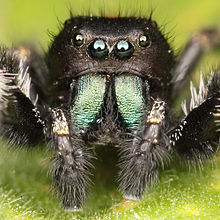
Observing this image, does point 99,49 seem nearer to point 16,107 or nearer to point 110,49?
point 110,49

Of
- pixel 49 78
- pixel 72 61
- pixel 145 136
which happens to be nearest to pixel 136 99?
pixel 145 136

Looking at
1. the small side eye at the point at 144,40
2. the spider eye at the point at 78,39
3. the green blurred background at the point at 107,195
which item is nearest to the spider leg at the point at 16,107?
the green blurred background at the point at 107,195

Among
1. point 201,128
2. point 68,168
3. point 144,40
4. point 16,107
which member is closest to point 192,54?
point 144,40

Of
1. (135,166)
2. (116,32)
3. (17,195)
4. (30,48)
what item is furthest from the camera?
(30,48)

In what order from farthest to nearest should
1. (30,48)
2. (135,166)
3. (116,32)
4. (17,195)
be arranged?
1. (30,48)
2. (17,195)
3. (116,32)
4. (135,166)

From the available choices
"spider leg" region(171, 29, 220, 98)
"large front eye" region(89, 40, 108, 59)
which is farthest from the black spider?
"spider leg" region(171, 29, 220, 98)

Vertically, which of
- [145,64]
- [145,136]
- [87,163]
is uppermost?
[145,64]

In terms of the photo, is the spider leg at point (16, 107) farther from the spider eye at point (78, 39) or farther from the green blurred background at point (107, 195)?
the spider eye at point (78, 39)

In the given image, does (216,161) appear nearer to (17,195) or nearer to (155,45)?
(155,45)
